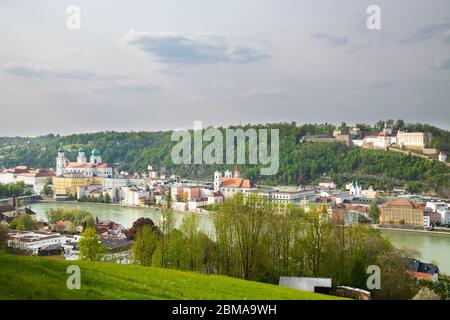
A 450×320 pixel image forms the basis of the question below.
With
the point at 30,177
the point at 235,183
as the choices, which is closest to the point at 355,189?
the point at 235,183

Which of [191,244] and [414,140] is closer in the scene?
[191,244]

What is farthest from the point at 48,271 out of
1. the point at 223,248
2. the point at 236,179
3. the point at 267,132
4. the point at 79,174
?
the point at 79,174

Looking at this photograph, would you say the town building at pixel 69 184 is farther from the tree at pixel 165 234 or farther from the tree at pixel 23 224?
the tree at pixel 165 234

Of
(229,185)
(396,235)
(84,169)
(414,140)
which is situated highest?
(414,140)

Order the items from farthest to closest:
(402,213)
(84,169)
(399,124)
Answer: (399,124) < (84,169) < (402,213)

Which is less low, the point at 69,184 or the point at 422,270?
the point at 69,184

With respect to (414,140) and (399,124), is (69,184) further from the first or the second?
(399,124)

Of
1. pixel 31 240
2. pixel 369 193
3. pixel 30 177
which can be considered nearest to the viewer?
pixel 31 240
